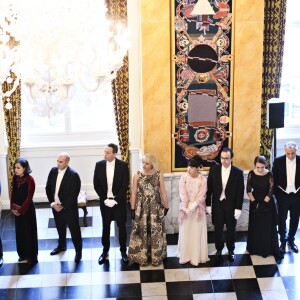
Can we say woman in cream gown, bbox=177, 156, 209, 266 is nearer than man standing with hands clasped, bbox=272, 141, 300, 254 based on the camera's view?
Yes

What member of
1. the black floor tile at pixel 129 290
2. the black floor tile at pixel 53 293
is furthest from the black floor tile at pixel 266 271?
the black floor tile at pixel 53 293

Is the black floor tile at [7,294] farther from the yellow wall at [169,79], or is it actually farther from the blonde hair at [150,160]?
the yellow wall at [169,79]

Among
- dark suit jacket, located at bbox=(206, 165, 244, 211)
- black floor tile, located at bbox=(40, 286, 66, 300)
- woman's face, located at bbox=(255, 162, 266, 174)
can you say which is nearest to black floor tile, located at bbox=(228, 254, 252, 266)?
dark suit jacket, located at bbox=(206, 165, 244, 211)

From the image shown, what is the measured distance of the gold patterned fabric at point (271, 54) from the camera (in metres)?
9.34

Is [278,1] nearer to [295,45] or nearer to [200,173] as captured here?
[295,45]

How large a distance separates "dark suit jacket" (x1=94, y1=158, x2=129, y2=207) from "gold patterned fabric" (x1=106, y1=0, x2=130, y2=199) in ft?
6.29

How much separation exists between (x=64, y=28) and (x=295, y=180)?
4518 mm

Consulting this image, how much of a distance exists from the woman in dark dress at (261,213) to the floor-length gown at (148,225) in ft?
4.11

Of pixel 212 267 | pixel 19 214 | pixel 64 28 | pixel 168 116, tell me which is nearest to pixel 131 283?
pixel 212 267

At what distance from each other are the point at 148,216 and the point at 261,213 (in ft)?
5.09

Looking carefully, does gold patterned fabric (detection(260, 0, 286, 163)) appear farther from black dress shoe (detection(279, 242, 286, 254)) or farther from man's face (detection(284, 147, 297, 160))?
black dress shoe (detection(279, 242, 286, 254))

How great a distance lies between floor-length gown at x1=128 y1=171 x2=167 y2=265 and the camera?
809 centimetres

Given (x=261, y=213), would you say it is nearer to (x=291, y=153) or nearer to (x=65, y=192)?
(x=291, y=153)

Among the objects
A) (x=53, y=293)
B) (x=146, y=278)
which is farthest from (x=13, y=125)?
(x=146, y=278)
